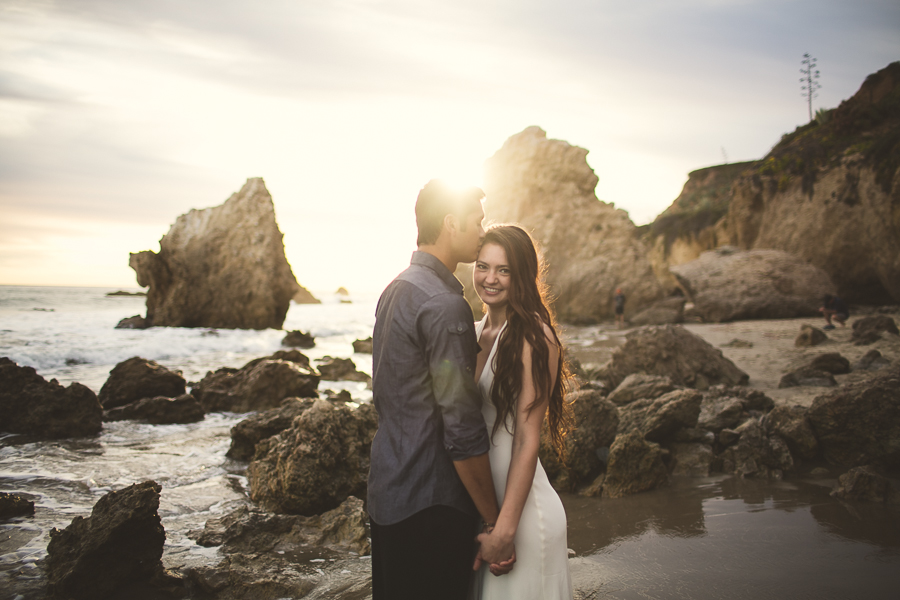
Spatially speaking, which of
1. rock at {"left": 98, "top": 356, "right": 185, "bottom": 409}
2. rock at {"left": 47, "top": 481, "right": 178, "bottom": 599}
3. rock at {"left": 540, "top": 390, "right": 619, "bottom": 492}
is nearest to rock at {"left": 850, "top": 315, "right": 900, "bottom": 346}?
rock at {"left": 540, "top": 390, "right": 619, "bottom": 492}

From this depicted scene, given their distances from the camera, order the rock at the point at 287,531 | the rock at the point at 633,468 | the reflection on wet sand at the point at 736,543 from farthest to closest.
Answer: the rock at the point at 633,468 < the rock at the point at 287,531 < the reflection on wet sand at the point at 736,543

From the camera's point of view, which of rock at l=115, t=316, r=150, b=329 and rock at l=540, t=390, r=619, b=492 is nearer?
rock at l=540, t=390, r=619, b=492

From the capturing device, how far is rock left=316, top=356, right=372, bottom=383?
11438mm

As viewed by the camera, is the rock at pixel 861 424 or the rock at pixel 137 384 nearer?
the rock at pixel 861 424

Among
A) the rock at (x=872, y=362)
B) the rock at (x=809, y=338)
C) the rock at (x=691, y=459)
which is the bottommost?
the rock at (x=691, y=459)

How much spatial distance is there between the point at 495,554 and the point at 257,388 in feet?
24.9

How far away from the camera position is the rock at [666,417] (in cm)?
538

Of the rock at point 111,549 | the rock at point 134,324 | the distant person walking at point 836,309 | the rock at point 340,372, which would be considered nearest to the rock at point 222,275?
the rock at point 134,324

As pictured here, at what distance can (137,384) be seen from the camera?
8.26 meters

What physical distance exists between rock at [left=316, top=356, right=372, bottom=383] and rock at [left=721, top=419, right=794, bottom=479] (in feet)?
25.8

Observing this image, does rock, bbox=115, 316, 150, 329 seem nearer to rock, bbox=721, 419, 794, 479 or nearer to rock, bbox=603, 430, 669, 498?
rock, bbox=603, 430, 669, 498

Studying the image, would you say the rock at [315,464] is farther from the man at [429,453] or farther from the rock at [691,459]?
the rock at [691,459]

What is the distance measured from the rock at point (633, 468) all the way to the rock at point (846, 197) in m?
16.0

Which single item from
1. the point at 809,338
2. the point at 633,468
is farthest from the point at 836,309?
the point at 633,468
